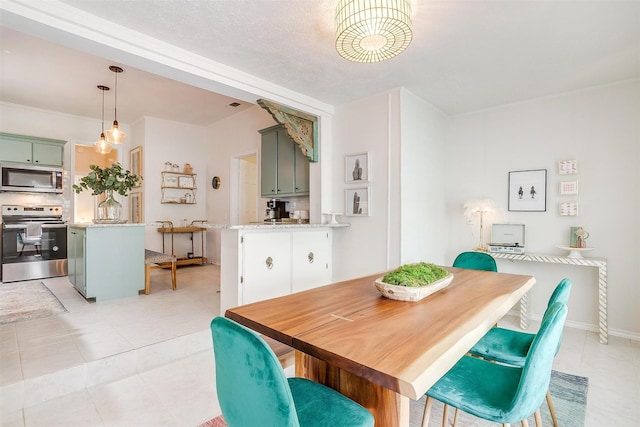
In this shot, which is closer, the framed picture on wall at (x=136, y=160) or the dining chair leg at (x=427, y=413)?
the dining chair leg at (x=427, y=413)

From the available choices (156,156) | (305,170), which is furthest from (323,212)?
(156,156)

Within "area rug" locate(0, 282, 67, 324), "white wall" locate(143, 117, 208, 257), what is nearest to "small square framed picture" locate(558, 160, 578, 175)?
"area rug" locate(0, 282, 67, 324)

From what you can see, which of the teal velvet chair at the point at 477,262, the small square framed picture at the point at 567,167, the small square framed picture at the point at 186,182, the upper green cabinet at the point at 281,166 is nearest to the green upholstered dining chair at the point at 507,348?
the teal velvet chair at the point at 477,262

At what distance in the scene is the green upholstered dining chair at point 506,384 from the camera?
3.65ft

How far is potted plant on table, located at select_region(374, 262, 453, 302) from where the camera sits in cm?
157

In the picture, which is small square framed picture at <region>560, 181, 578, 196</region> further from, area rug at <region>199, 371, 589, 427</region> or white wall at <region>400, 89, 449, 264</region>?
area rug at <region>199, 371, 589, 427</region>

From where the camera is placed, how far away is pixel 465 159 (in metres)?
4.20

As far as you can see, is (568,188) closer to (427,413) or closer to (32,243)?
(427,413)

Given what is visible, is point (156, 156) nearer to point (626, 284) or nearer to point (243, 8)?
point (243, 8)

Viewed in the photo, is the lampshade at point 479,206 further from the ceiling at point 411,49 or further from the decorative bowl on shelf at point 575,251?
the ceiling at point 411,49

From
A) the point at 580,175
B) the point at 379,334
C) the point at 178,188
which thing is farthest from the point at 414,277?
the point at 178,188

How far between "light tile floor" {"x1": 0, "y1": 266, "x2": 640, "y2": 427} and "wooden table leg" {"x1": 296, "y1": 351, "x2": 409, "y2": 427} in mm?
914

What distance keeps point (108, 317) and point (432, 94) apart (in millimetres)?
4184

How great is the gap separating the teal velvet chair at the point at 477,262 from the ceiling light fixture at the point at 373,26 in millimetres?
1815
